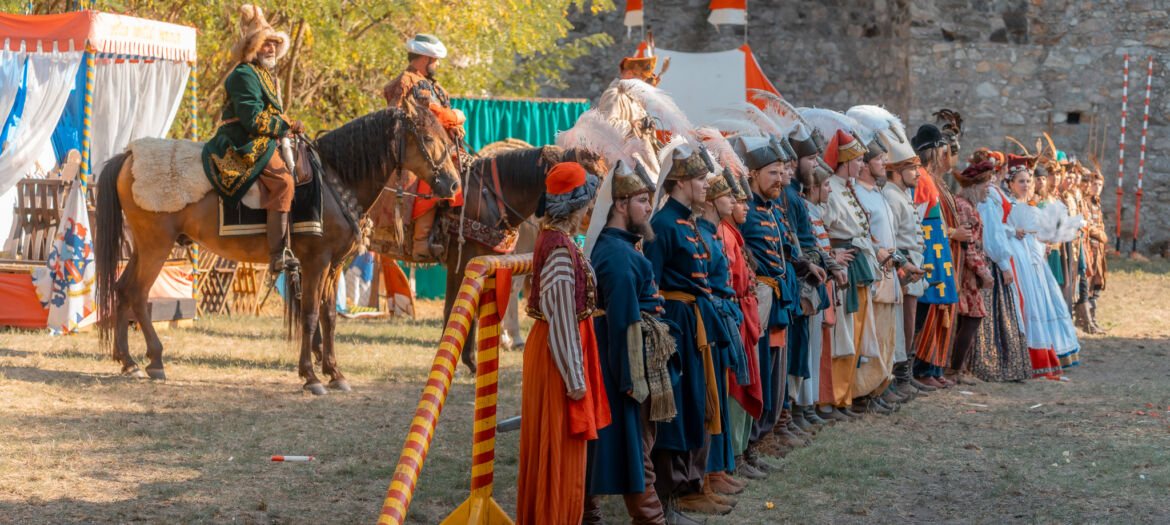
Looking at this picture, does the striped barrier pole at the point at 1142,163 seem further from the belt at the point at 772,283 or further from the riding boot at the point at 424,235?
the belt at the point at 772,283

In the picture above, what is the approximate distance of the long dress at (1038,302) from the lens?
404 inches

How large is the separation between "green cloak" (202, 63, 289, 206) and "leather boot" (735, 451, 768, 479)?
3.69 metres

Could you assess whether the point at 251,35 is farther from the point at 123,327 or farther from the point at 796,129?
the point at 796,129

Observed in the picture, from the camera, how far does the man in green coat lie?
7637 mm

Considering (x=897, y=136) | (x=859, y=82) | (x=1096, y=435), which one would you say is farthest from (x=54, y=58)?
(x=859, y=82)

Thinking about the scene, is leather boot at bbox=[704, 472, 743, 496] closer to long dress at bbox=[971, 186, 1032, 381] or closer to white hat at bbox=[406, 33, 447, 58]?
white hat at bbox=[406, 33, 447, 58]

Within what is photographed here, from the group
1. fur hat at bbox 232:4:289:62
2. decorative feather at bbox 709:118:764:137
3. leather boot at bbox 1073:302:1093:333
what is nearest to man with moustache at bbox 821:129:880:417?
decorative feather at bbox 709:118:764:137

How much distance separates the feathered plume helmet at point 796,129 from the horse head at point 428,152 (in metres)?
2.18

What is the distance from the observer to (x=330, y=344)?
27.5 ft

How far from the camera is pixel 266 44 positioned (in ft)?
25.5

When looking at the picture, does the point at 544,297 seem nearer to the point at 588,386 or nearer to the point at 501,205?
the point at 588,386

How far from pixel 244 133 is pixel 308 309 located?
4.21 ft

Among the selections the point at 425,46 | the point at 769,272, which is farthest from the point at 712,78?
the point at 769,272

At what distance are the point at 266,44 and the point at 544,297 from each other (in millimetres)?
4121
